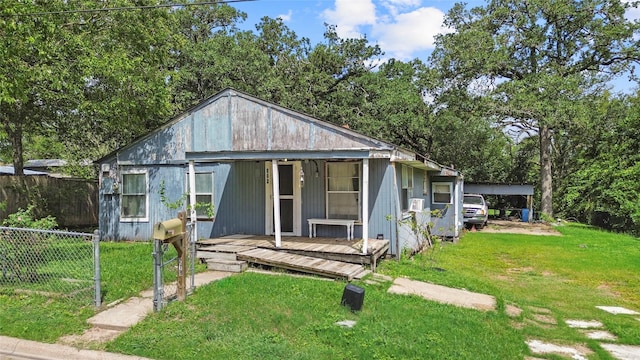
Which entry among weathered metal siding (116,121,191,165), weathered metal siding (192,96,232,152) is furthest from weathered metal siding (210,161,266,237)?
weathered metal siding (116,121,191,165)

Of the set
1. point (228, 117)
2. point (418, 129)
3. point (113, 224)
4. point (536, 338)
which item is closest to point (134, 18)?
point (228, 117)

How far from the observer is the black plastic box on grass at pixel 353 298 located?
532 cm

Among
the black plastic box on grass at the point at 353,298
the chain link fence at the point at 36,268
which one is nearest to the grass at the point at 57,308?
the chain link fence at the point at 36,268

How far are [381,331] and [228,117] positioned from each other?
7099 mm

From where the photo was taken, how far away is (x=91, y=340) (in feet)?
14.5

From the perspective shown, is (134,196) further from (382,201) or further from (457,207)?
(457,207)

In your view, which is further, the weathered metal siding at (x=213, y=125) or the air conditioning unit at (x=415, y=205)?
the air conditioning unit at (x=415, y=205)

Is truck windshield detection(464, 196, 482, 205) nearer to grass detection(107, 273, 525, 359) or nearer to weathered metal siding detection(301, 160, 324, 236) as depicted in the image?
weathered metal siding detection(301, 160, 324, 236)

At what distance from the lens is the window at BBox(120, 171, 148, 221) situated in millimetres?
11906

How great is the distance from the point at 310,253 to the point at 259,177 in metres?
3.03

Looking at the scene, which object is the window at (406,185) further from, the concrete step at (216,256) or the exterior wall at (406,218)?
the concrete step at (216,256)

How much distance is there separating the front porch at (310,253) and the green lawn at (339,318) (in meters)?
0.45

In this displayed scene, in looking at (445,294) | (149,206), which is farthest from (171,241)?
(149,206)

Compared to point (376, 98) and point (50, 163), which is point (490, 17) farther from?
point (50, 163)
